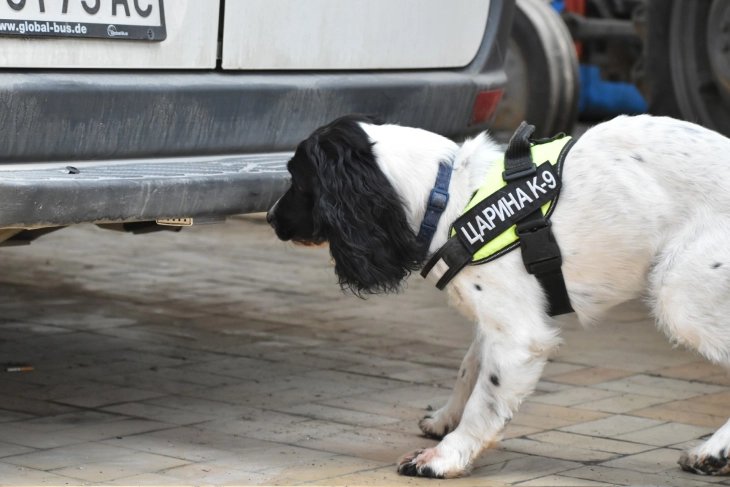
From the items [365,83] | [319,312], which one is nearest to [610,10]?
[319,312]

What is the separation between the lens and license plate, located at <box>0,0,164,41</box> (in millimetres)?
3535

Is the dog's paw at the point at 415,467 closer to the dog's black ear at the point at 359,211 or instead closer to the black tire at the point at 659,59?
the dog's black ear at the point at 359,211

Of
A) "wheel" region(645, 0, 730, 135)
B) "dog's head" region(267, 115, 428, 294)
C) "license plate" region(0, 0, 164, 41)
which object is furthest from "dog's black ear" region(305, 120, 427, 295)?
"wheel" region(645, 0, 730, 135)

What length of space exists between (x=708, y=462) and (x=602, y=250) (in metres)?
0.74

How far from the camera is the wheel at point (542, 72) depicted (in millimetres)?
8625

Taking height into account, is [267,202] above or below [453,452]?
above

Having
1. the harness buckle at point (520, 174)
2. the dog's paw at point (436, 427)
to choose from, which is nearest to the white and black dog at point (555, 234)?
the harness buckle at point (520, 174)

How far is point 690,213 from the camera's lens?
138 inches

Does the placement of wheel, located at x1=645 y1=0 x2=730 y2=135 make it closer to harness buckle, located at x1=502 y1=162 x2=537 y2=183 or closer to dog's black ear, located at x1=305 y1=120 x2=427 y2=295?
harness buckle, located at x1=502 y1=162 x2=537 y2=183

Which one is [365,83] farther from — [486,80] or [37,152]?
[37,152]

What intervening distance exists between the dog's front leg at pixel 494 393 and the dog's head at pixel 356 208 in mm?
357

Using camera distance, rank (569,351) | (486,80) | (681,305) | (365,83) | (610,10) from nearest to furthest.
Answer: (681,305)
(365,83)
(486,80)
(569,351)
(610,10)

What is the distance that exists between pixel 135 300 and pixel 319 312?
101 centimetres

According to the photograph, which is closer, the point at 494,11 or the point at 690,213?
the point at 690,213
